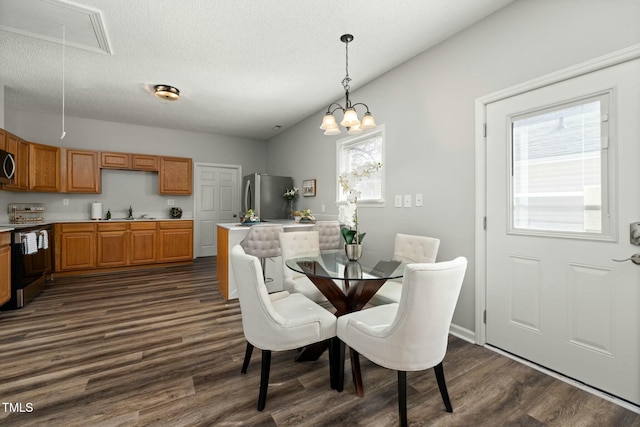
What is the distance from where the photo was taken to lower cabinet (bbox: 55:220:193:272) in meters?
4.58

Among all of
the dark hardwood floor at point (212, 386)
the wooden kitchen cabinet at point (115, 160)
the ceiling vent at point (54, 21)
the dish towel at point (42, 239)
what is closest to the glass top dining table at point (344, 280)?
the dark hardwood floor at point (212, 386)

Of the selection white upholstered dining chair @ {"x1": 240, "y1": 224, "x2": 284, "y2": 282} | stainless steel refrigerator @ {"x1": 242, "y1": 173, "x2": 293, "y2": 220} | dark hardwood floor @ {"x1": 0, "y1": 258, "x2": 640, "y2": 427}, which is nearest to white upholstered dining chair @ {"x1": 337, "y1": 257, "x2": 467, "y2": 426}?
dark hardwood floor @ {"x1": 0, "y1": 258, "x2": 640, "y2": 427}

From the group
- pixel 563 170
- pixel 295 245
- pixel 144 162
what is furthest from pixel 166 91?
pixel 563 170

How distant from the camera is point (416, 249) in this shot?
8.32ft

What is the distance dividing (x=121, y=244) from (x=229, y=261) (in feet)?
9.30

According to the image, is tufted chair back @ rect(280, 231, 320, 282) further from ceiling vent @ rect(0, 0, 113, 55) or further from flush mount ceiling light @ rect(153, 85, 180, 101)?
flush mount ceiling light @ rect(153, 85, 180, 101)

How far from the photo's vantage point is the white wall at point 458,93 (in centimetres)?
182

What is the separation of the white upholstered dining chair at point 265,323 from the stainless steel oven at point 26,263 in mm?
3190

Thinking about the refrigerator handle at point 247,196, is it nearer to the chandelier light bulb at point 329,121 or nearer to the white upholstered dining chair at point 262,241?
the white upholstered dining chair at point 262,241

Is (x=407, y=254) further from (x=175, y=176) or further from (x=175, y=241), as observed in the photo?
(x=175, y=176)

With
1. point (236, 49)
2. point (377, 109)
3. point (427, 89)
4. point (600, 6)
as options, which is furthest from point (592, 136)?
A: point (236, 49)

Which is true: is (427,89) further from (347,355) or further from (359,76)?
(347,355)

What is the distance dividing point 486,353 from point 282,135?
519 cm

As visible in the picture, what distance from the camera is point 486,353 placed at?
88.5 inches
